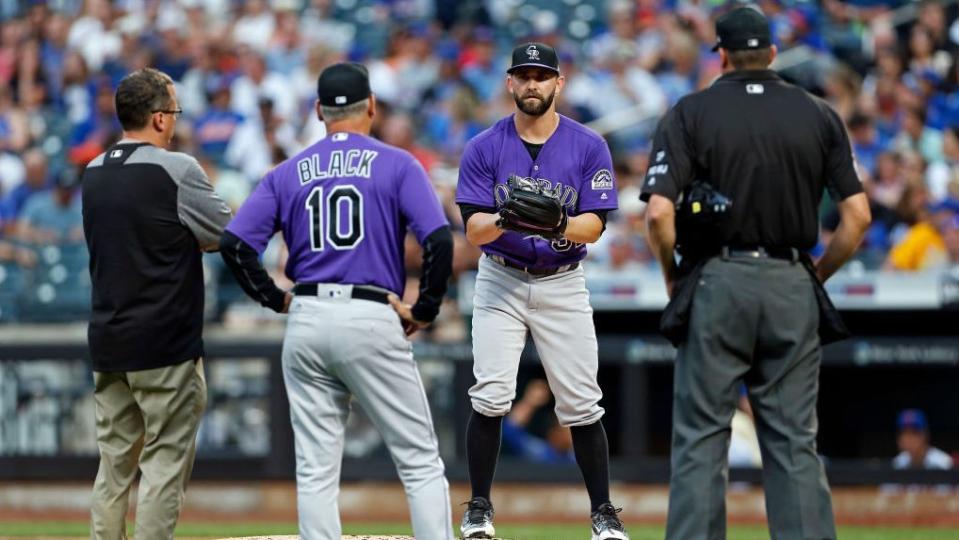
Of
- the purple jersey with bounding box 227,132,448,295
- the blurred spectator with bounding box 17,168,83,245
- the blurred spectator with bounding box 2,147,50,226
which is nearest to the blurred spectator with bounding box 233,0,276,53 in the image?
the blurred spectator with bounding box 2,147,50,226

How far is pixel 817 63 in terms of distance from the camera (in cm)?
1345

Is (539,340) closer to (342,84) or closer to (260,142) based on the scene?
(342,84)

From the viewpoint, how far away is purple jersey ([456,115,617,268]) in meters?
6.04

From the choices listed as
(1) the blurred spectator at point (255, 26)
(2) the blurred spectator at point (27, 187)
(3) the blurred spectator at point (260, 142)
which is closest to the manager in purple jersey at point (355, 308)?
(3) the blurred spectator at point (260, 142)

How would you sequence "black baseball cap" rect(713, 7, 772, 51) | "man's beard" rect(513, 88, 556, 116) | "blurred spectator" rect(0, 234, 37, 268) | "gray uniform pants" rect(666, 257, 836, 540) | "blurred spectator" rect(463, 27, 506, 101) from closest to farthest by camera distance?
"gray uniform pants" rect(666, 257, 836, 540) < "black baseball cap" rect(713, 7, 772, 51) < "man's beard" rect(513, 88, 556, 116) < "blurred spectator" rect(0, 234, 37, 268) < "blurred spectator" rect(463, 27, 506, 101)

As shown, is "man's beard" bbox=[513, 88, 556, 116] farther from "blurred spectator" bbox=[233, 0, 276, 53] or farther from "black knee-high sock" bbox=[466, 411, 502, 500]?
"blurred spectator" bbox=[233, 0, 276, 53]

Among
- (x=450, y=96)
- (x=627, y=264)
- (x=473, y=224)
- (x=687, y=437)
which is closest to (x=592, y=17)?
(x=450, y=96)

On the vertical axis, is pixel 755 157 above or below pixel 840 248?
above

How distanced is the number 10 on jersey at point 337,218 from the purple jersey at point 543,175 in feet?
2.72

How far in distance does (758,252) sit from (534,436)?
5.63 m

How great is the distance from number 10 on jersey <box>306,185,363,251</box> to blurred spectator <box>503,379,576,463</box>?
17.6ft

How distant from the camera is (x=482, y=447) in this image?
623 centimetres

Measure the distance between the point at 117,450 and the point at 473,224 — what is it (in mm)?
1661

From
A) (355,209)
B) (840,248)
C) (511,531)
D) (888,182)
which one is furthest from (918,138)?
(355,209)
